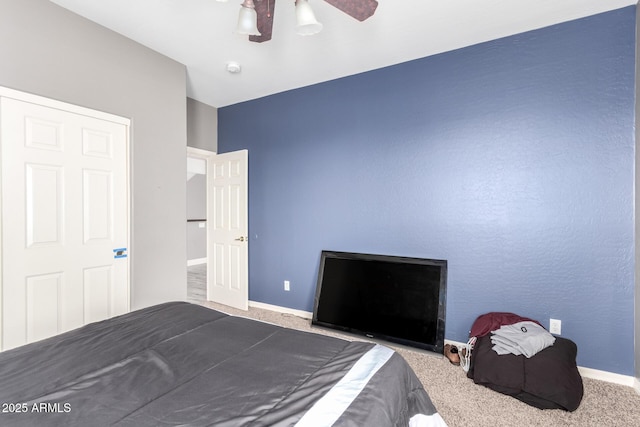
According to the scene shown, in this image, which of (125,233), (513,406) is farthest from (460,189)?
(125,233)

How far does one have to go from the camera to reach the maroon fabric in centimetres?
232

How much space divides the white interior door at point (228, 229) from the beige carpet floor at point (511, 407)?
7.99 ft

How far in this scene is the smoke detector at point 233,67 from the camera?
290 cm

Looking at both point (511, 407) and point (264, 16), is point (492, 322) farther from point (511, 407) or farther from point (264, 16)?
point (264, 16)

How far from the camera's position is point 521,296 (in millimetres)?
2439

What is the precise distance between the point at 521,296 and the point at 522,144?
4.16 feet

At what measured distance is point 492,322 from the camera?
2.37 m

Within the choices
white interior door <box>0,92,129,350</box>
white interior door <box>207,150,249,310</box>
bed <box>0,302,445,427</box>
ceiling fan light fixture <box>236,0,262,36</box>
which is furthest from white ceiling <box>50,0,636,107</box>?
bed <box>0,302,445,427</box>

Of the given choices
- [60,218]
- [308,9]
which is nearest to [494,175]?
[308,9]

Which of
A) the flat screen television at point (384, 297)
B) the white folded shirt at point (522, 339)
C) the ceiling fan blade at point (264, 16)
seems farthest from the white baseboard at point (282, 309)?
the ceiling fan blade at point (264, 16)

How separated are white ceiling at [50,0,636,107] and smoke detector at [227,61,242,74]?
50 mm

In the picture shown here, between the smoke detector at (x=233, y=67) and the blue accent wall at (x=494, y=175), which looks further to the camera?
the smoke detector at (x=233, y=67)

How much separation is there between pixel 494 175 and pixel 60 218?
3477mm

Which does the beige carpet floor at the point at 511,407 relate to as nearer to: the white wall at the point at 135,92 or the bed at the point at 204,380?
the bed at the point at 204,380
